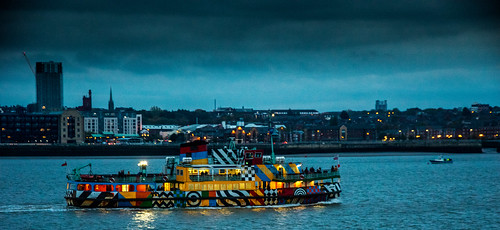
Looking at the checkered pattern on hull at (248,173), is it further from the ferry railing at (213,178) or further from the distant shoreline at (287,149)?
the distant shoreline at (287,149)

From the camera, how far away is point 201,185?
5869cm

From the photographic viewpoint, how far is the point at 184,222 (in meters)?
55.0

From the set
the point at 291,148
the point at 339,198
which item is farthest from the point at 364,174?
the point at 291,148

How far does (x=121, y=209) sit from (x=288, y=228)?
14.6 m

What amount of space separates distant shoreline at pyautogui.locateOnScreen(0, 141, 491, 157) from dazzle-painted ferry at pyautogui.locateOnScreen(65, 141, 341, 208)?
10415 cm

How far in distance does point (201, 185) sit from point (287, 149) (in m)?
112

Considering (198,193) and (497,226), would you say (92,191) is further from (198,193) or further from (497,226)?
(497,226)

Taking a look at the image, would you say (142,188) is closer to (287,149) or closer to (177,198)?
(177,198)

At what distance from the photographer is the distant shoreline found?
16812cm

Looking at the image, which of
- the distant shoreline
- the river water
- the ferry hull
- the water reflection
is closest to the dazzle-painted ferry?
the ferry hull

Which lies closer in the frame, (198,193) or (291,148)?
(198,193)

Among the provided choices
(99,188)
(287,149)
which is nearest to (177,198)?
(99,188)

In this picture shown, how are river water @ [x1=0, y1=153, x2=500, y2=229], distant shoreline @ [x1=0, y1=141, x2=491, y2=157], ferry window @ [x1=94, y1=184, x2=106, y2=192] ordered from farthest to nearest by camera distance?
distant shoreline @ [x1=0, y1=141, x2=491, y2=157] → ferry window @ [x1=94, y1=184, x2=106, y2=192] → river water @ [x1=0, y1=153, x2=500, y2=229]

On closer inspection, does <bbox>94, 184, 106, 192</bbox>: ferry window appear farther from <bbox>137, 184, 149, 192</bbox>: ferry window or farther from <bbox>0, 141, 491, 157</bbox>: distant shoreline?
<bbox>0, 141, 491, 157</bbox>: distant shoreline
